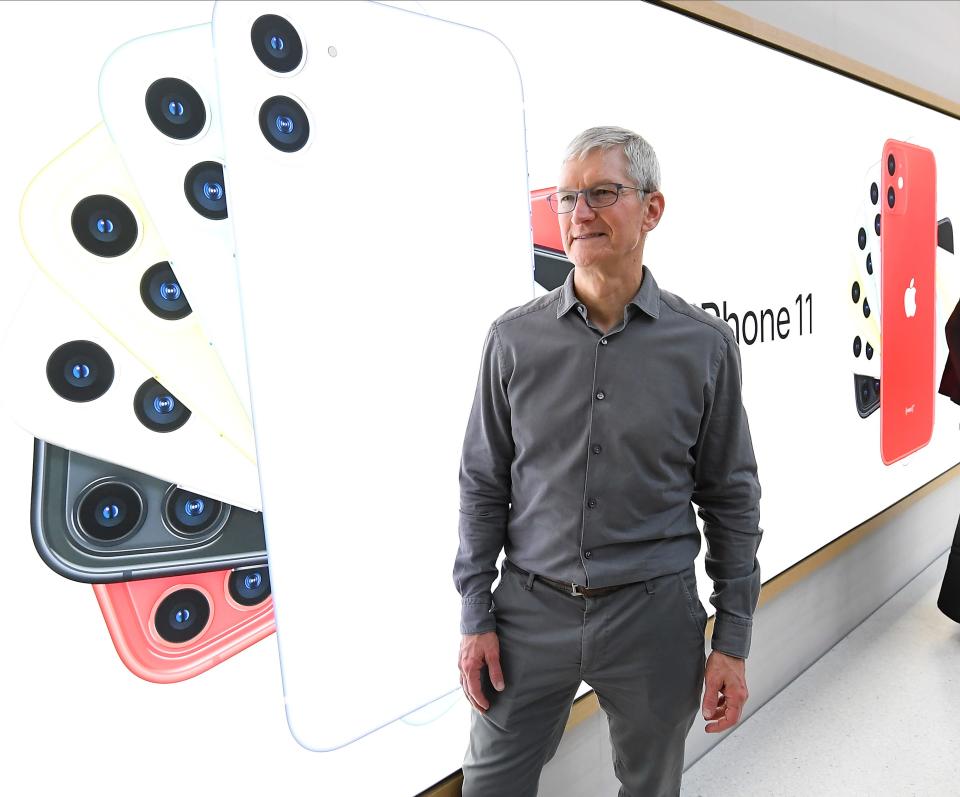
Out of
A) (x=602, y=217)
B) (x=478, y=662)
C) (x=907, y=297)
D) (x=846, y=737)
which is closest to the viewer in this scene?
(x=602, y=217)

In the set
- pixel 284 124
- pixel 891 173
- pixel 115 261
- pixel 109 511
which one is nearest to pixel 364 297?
pixel 284 124

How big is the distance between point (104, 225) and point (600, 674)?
0.97m

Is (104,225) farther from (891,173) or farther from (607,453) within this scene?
A: (891,173)

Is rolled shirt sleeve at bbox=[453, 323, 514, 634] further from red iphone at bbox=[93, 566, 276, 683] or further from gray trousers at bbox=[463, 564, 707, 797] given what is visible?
red iphone at bbox=[93, 566, 276, 683]

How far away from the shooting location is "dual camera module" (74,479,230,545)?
0.91 metres

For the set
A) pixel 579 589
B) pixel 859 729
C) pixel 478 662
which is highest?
pixel 579 589

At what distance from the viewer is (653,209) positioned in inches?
46.9

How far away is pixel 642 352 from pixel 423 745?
821 mm

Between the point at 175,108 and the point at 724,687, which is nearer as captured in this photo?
the point at 175,108

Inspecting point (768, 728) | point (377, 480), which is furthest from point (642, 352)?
point (768, 728)

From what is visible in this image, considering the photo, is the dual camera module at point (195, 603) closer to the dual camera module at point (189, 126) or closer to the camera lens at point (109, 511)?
the camera lens at point (109, 511)

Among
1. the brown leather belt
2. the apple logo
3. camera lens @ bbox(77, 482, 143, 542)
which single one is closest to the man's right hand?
the brown leather belt

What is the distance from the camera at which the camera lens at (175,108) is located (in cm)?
95

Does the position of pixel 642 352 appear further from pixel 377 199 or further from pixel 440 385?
pixel 377 199
